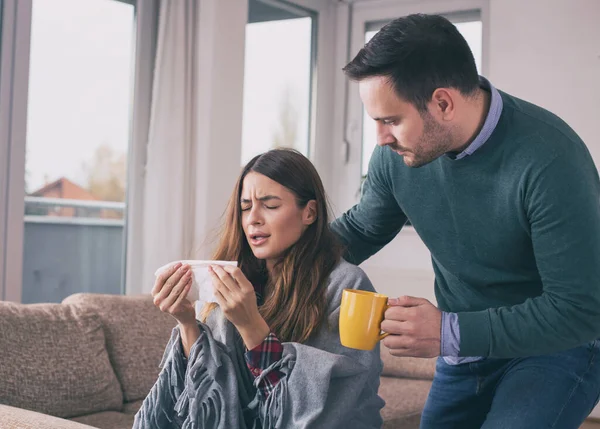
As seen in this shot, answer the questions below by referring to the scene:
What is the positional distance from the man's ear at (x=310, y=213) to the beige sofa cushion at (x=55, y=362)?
3.87 ft

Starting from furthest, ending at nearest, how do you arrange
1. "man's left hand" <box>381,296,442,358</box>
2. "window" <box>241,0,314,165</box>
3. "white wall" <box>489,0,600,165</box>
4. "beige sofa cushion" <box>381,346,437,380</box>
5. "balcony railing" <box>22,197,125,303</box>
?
"window" <box>241,0,314,165</box> → "white wall" <box>489,0,600,165</box> → "balcony railing" <box>22,197,125,303</box> → "beige sofa cushion" <box>381,346,437,380</box> → "man's left hand" <box>381,296,442,358</box>

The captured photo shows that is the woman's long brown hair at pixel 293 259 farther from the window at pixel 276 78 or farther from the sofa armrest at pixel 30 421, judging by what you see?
the window at pixel 276 78

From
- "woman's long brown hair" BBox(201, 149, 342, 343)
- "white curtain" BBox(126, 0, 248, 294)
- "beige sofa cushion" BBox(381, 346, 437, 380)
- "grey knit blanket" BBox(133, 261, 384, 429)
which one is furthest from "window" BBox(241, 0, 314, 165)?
"grey knit blanket" BBox(133, 261, 384, 429)

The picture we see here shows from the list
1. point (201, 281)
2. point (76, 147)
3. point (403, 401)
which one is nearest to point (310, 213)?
point (201, 281)

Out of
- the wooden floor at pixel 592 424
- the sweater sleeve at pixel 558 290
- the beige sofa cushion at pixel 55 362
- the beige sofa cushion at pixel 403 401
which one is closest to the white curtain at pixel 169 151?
the beige sofa cushion at pixel 55 362

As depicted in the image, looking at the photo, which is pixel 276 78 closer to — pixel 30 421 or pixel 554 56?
pixel 554 56

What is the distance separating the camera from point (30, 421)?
1.80 metres

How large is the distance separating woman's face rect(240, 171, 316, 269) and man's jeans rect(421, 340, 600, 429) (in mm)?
526

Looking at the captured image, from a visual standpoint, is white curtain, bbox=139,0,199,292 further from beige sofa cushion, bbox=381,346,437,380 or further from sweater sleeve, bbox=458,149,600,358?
sweater sleeve, bbox=458,149,600,358

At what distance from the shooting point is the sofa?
2600mm

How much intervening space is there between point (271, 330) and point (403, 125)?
1.98ft

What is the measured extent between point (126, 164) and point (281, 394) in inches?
104

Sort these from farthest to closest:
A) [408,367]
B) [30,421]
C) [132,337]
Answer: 1. [408,367]
2. [132,337]
3. [30,421]

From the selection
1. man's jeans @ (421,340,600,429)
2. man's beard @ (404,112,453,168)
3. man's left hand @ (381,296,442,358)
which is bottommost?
man's jeans @ (421,340,600,429)
